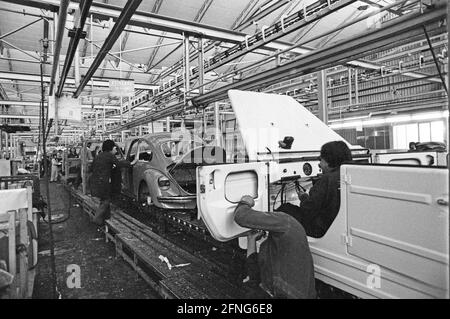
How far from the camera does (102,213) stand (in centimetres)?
523

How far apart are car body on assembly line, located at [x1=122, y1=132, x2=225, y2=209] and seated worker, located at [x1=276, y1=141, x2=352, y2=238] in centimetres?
239

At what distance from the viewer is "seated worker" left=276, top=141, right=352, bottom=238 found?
2262 mm

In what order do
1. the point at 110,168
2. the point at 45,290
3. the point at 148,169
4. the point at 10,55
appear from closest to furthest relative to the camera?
1. the point at 45,290
2. the point at 148,169
3. the point at 110,168
4. the point at 10,55

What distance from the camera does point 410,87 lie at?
961 cm

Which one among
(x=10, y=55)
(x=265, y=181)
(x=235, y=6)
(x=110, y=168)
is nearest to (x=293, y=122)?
(x=265, y=181)

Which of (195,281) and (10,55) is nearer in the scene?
(195,281)

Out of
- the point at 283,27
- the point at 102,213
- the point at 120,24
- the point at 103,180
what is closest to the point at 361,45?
the point at 283,27

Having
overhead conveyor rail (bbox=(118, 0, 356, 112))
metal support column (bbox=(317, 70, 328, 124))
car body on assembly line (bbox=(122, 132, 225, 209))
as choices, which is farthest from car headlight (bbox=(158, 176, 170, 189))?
metal support column (bbox=(317, 70, 328, 124))

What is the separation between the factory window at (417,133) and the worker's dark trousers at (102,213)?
26.2 ft

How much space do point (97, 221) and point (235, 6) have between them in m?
5.20

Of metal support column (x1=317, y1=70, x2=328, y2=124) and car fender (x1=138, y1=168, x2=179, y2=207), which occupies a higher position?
metal support column (x1=317, y1=70, x2=328, y2=124)

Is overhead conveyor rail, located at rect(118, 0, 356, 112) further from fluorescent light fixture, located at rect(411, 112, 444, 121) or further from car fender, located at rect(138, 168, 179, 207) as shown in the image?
fluorescent light fixture, located at rect(411, 112, 444, 121)

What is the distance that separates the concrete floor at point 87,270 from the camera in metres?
2.93

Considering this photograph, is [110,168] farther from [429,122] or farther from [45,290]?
[429,122]
